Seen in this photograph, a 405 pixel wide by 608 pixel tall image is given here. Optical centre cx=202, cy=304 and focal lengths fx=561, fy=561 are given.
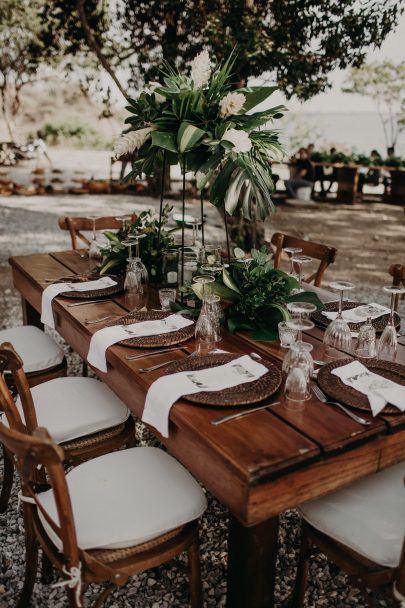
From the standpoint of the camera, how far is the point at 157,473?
1.97 metres

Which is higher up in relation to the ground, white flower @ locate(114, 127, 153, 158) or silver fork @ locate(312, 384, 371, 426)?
white flower @ locate(114, 127, 153, 158)

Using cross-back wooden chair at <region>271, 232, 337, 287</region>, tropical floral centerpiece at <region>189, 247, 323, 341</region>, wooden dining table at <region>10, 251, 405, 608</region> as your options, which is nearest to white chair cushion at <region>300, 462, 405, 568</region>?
wooden dining table at <region>10, 251, 405, 608</region>

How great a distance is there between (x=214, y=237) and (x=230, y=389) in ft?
23.1

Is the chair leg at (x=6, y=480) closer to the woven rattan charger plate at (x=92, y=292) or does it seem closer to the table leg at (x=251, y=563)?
the woven rattan charger plate at (x=92, y=292)

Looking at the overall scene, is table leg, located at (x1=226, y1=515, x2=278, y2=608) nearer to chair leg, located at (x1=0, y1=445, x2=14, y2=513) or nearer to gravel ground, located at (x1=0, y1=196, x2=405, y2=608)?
gravel ground, located at (x1=0, y1=196, x2=405, y2=608)

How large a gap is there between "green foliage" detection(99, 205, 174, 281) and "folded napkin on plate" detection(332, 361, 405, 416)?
1363 mm

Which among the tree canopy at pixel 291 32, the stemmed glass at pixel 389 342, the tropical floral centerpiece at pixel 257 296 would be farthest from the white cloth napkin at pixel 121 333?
the tree canopy at pixel 291 32

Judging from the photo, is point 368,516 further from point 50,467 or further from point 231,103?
point 231,103

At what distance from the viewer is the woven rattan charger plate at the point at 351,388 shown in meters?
1.78

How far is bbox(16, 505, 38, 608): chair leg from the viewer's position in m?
2.01

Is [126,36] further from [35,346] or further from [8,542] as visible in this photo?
[8,542]

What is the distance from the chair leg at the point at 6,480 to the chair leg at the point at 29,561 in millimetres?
562

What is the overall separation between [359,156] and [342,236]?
15.1 feet

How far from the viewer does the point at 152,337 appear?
2.28 metres
